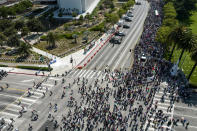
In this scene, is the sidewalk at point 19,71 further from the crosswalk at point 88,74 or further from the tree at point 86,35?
the tree at point 86,35

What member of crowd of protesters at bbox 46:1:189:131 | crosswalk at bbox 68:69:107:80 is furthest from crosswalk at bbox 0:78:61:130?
crowd of protesters at bbox 46:1:189:131

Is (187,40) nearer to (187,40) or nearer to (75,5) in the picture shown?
(187,40)

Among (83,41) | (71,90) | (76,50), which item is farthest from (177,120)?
(83,41)

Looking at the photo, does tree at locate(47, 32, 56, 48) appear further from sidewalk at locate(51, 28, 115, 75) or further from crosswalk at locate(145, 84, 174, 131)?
Answer: crosswalk at locate(145, 84, 174, 131)

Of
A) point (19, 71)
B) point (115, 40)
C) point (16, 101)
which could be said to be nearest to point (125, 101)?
point (16, 101)

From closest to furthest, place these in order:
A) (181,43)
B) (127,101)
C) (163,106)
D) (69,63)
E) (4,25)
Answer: (163,106)
(127,101)
(181,43)
(69,63)
(4,25)

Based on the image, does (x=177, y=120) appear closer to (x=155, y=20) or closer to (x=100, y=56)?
(x=100, y=56)
